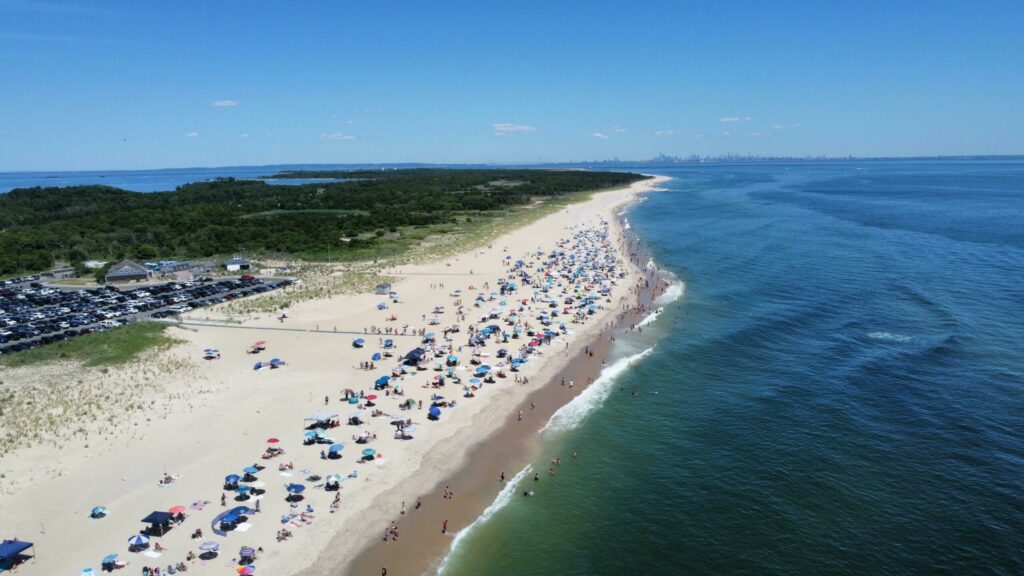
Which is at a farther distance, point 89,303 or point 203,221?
point 203,221

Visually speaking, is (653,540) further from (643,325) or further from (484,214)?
(484,214)

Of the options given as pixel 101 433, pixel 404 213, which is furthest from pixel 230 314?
pixel 404 213

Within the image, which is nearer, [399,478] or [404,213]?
[399,478]

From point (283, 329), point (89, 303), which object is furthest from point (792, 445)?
point (89, 303)

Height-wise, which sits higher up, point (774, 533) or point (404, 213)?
point (404, 213)

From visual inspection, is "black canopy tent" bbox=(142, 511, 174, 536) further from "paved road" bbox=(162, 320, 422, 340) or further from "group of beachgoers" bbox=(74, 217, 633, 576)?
"paved road" bbox=(162, 320, 422, 340)

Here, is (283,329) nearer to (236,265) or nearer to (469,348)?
(469,348)

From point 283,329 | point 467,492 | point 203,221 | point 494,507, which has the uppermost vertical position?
point 203,221

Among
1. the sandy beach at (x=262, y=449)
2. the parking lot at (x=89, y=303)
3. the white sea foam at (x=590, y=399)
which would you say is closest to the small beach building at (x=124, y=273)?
the parking lot at (x=89, y=303)

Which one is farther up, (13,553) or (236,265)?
(236,265)
